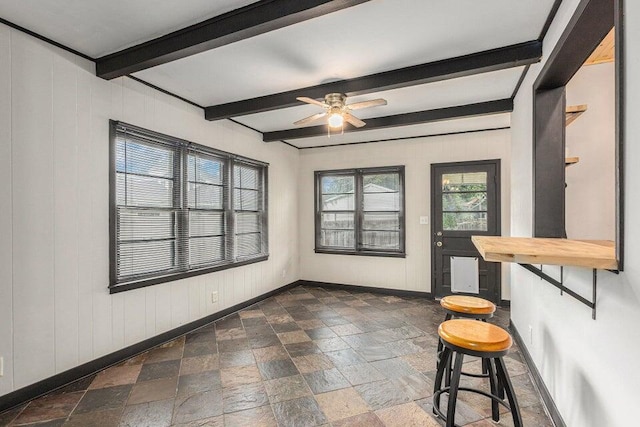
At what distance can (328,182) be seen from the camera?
5945 mm

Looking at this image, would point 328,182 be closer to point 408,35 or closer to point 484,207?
point 484,207

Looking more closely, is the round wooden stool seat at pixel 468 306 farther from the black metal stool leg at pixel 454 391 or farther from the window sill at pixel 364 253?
the window sill at pixel 364 253

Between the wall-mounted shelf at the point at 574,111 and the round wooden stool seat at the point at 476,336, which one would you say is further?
the wall-mounted shelf at the point at 574,111

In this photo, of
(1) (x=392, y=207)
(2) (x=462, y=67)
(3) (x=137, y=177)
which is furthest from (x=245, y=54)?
(1) (x=392, y=207)

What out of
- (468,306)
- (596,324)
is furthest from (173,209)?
(596,324)

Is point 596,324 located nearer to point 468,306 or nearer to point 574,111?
point 468,306

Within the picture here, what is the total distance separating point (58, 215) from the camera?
8.14ft

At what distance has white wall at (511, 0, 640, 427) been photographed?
116 centimetres

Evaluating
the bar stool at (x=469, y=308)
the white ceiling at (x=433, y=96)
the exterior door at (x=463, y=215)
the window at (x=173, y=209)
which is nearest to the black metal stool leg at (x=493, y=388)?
the bar stool at (x=469, y=308)

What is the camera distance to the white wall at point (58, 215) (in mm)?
2203

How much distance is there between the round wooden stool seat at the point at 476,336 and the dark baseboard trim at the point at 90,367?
286 cm

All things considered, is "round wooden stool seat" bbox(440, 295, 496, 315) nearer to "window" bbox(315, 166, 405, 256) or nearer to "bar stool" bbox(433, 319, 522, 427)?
"bar stool" bbox(433, 319, 522, 427)

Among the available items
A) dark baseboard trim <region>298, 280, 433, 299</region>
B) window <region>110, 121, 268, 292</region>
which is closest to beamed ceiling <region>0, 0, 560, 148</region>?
window <region>110, 121, 268, 292</region>

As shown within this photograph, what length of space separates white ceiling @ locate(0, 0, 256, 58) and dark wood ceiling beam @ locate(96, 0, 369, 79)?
49 mm
